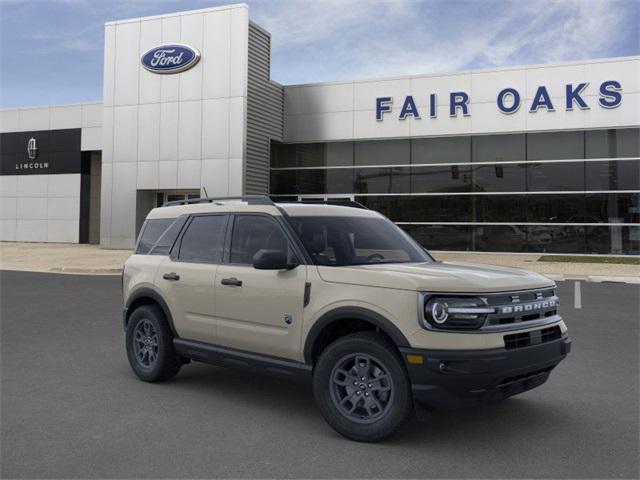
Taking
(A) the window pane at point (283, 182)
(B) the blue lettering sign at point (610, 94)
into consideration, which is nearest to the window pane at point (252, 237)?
(B) the blue lettering sign at point (610, 94)

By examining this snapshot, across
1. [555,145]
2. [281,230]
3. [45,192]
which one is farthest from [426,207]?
[45,192]

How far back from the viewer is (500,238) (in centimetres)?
2494

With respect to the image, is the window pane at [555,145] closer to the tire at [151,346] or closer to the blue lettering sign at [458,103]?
the blue lettering sign at [458,103]

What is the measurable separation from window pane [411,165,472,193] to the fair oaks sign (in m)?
2.18

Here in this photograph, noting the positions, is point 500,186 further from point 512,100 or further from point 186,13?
point 186,13

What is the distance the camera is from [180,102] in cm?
2636

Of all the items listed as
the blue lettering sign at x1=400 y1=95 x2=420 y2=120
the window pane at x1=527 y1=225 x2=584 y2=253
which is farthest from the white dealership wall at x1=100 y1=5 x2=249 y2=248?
the window pane at x1=527 y1=225 x2=584 y2=253

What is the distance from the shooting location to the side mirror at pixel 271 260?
4.77 m

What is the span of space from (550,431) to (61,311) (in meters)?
8.84

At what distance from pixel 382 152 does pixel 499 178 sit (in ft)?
16.5

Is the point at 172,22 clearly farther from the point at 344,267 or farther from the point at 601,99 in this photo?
the point at 344,267

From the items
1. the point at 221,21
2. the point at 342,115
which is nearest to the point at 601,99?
the point at 342,115

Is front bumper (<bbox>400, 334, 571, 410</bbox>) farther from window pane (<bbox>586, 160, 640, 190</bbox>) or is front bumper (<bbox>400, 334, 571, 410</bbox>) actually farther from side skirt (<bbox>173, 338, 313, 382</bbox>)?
window pane (<bbox>586, 160, 640, 190</bbox>)

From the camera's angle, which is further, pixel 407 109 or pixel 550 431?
pixel 407 109
